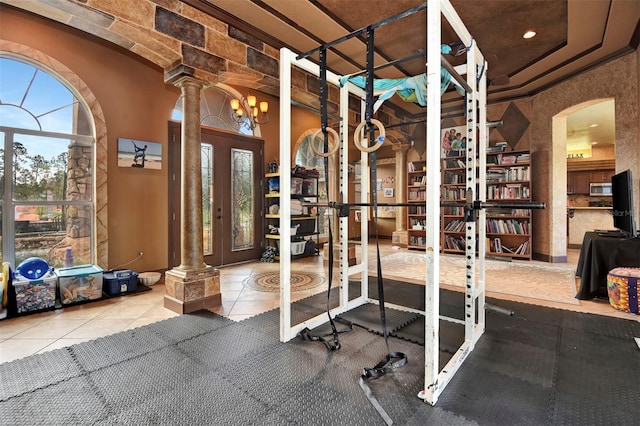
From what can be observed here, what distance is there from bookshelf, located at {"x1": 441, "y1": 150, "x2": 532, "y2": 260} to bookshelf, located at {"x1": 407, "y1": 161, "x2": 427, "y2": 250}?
2.09ft

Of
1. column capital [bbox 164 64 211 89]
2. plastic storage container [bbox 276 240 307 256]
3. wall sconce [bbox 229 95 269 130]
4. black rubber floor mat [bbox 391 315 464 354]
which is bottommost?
black rubber floor mat [bbox 391 315 464 354]

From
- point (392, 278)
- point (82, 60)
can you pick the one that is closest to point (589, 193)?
point (392, 278)

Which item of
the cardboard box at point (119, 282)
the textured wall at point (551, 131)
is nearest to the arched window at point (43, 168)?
the cardboard box at point (119, 282)

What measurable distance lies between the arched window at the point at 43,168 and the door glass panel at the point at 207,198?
1.60m

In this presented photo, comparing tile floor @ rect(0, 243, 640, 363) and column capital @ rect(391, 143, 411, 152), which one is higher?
column capital @ rect(391, 143, 411, 152)

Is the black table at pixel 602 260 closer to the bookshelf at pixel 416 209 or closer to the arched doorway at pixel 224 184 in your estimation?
the bookshelf at pixel 416 209

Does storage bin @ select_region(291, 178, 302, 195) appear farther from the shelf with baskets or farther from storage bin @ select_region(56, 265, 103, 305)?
storage bin @ select_region(56, 265, 103, 305)

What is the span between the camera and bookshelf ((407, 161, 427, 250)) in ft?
23.6

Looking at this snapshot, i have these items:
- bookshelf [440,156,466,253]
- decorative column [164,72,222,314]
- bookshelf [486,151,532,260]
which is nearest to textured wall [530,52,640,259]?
bookshelf [486,151,532,260]

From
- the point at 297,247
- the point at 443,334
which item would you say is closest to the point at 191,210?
the point at 443,334

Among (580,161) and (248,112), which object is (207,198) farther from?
(580,161)

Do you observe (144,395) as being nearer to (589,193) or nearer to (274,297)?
(274,297)

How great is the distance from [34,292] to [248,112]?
404 cm

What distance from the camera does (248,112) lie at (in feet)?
19.2
